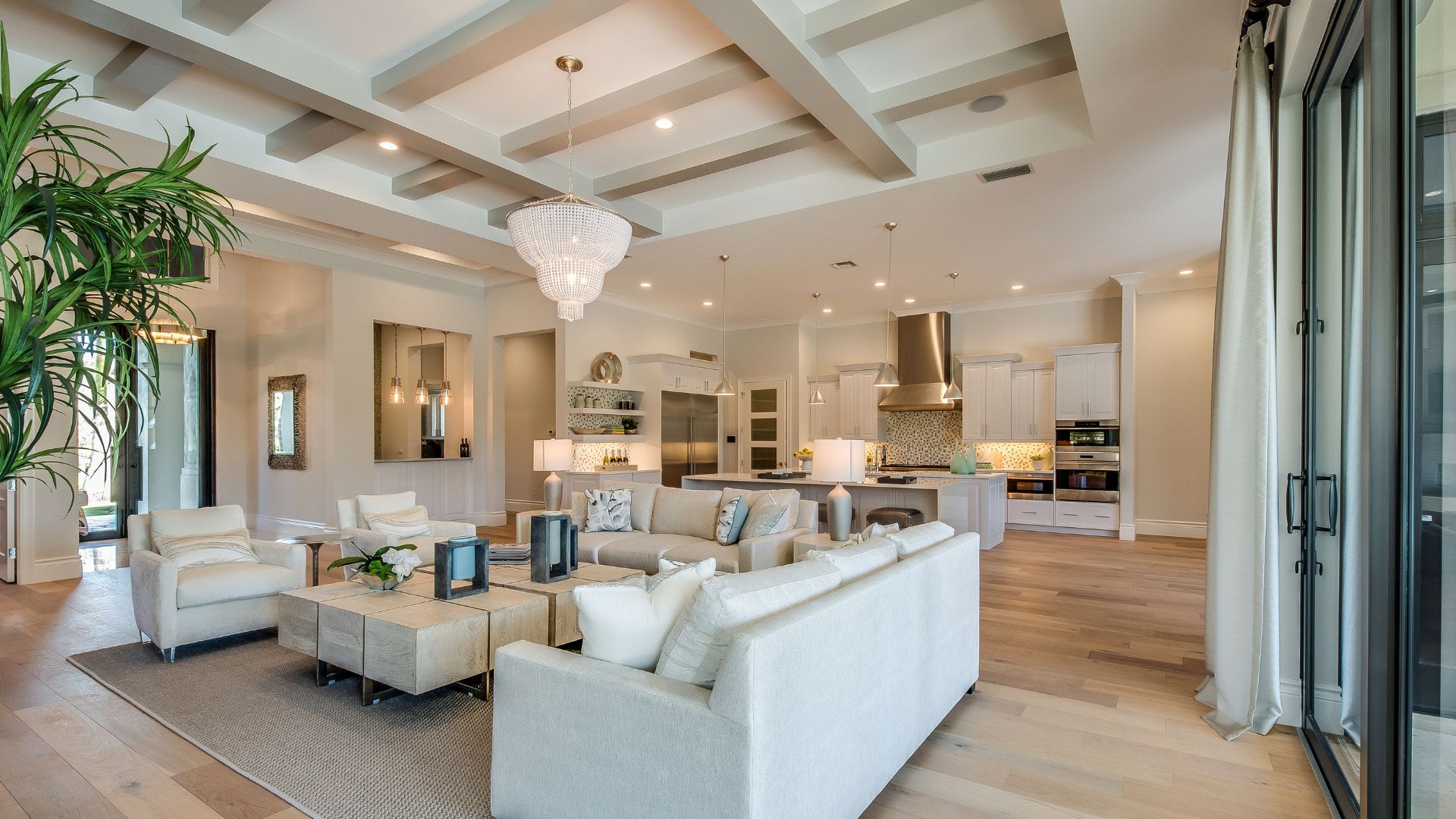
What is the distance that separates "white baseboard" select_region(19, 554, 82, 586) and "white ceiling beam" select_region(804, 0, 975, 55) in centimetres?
702

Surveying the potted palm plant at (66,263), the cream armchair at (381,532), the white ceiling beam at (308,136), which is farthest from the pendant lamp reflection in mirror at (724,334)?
the potted palm plant at (66,263)

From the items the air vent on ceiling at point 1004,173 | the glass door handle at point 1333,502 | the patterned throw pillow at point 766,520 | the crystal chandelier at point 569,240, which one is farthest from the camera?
the patterned throw pillow at point 766,520

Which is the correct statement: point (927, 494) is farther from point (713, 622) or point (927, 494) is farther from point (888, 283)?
point (713, 622)

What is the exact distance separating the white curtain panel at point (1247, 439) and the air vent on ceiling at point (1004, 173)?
65.6 inches

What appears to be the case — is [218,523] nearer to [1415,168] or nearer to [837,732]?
[837,732]

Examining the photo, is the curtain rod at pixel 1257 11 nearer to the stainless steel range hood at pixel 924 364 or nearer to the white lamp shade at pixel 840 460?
the white lamp shade at pixel 840 460

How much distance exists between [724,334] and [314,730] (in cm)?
869

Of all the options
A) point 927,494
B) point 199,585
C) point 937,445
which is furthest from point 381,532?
point 937,445

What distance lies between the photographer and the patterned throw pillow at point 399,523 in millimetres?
5246

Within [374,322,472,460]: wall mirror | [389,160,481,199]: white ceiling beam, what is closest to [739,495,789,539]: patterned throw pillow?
[389,160,481,199]: white ceiling beam

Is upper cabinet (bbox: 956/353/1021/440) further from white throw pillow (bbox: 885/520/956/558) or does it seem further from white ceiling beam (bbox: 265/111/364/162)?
white ceiling beam (bbox: 265/111/364/162)

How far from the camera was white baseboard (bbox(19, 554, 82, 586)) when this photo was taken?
573 cm

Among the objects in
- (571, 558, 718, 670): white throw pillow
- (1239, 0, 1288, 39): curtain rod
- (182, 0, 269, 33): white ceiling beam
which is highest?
(182, 0, 269, 33): white ceiling beam

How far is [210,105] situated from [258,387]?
526 cm
